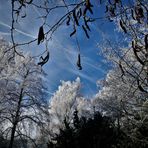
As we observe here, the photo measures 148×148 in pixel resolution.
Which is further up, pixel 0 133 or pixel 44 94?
pixel 44 94

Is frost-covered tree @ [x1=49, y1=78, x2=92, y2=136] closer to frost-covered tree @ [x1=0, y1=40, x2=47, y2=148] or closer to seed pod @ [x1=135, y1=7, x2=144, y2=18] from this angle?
frost-covered tree @ [x1=0, y1=40, x2=47, y2=148]

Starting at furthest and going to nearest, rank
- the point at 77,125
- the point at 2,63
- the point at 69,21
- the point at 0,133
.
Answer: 1. the point at 0,133
2. the point at 2,63
3. the point at 77,125
4. the point at 69,21

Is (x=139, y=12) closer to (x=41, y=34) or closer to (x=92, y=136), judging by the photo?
(x=41, y=34)

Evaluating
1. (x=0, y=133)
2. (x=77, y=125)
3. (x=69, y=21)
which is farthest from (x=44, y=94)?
(x=69, y=21)

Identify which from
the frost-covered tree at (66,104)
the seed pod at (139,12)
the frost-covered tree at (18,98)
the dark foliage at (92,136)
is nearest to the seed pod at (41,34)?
the seed pod at (139,12)

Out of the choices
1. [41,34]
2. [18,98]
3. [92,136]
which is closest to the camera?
[41,34]

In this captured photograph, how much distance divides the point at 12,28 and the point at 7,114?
20.8 metres

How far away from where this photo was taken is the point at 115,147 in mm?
7781

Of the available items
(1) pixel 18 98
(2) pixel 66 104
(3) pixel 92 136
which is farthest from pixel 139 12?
(2) pixel 66 104

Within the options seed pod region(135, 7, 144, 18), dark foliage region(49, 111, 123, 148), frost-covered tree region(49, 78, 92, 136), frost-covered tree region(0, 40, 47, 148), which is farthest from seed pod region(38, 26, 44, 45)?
frost-covered tree region(49, 78, 92, 136)

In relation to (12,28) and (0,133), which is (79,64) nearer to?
(12,28)

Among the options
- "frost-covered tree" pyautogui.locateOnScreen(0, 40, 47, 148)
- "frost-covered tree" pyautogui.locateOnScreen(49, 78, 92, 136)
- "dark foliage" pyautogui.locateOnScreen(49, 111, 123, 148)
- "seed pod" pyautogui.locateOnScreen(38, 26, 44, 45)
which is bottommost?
"seed pod" pyautogui.locateOnScreen(38, 26, 44, 45)

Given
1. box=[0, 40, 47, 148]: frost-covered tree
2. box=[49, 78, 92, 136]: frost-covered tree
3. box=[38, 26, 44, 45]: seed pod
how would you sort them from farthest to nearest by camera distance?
box=[49, 78, 92, 136]: frost-covered tree < box=[0, 40, 47, 148]: frost-covered tree < box=[38, 26, 44, 45]: seed pod

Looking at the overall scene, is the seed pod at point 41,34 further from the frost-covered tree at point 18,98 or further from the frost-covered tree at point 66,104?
the frost-covered tree at point 66,104
